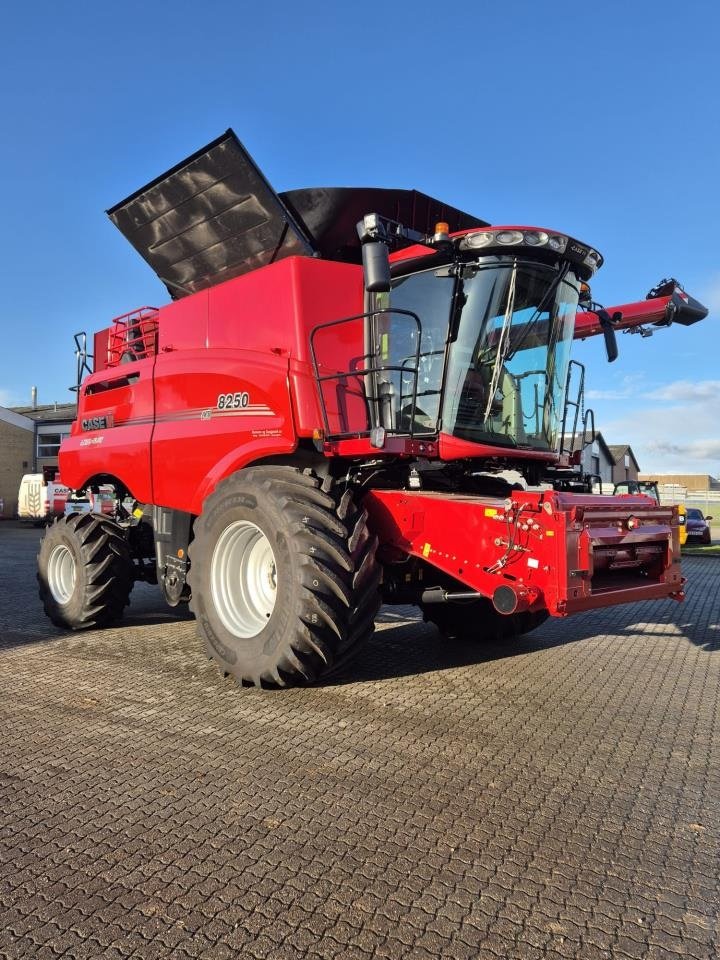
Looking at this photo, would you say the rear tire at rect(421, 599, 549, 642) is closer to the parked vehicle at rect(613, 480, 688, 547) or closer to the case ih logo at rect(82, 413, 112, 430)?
the parked vehicle at rect(613, 480, 688, 547)

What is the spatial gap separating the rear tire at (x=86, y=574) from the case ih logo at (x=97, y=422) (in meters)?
0.94

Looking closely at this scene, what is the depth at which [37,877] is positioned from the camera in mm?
2359

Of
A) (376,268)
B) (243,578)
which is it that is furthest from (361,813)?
(376,268)

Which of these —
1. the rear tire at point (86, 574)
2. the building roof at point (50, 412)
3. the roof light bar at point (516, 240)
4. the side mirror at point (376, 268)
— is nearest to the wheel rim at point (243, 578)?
the side mirror at point (376, 268)

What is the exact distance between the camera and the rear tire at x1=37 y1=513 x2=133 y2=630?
636 centimetres

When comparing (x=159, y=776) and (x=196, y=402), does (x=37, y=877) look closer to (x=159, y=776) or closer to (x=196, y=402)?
(x=159, y=776)

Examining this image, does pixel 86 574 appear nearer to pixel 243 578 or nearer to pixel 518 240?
pixel 243 578

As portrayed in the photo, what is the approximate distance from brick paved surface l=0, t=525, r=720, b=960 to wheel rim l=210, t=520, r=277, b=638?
1.50 ft

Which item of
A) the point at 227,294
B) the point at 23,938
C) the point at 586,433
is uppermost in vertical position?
the point at 227,294

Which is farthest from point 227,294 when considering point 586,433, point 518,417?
point 586,433

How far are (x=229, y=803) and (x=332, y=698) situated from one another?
1.44m

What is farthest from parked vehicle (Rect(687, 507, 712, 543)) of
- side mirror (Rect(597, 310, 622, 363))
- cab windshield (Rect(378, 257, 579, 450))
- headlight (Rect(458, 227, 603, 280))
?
headlight (Rect(458, 227, 603, 280))

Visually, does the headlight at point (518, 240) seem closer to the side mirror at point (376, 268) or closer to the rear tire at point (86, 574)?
the side mirror at point (376, 268)

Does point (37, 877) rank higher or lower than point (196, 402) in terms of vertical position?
lower
